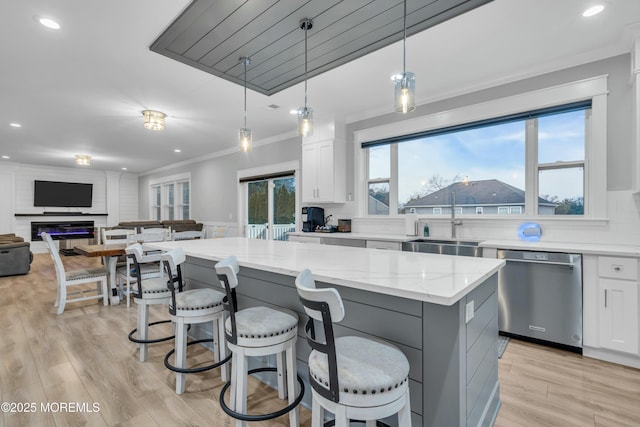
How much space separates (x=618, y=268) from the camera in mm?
2332

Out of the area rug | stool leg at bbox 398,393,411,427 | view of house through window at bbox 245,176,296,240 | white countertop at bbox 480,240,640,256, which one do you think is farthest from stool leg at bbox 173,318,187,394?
view of house through window at bbox 245,176,296,240

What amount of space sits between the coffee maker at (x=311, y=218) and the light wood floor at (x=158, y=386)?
243 centimetres

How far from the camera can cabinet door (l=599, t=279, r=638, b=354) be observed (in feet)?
7.47

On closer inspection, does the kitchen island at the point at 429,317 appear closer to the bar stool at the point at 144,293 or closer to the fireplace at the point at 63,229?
the bar stool at the point at 144,293

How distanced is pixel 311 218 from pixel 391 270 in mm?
3251

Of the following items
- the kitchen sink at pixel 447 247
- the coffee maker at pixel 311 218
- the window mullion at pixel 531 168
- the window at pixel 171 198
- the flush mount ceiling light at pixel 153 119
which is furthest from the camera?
the window at pixel 171 198

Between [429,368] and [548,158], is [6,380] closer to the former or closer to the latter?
[429,368]

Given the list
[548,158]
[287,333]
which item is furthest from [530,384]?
[548,158]

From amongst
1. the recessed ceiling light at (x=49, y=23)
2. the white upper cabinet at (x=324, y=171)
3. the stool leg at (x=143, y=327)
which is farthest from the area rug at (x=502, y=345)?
the recessed ceiling light at (x=49, y=23)

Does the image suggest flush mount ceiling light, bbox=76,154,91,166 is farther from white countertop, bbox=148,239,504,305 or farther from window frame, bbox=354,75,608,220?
window frame, bbox=354,75,608,220

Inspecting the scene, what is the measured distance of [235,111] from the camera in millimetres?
4434

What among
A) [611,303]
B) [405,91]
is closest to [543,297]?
[611,303]

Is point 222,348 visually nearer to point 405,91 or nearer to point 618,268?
point 405,91

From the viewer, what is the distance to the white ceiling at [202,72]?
227cm
